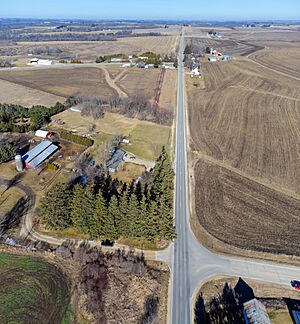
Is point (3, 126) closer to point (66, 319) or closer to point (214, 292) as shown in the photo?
point (66, 319)

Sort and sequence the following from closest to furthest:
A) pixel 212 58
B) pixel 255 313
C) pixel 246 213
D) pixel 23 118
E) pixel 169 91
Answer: pixel 255 313 < pixel 246 213 < pixel 23 118 < pixel 169 91 < pixel 212 58

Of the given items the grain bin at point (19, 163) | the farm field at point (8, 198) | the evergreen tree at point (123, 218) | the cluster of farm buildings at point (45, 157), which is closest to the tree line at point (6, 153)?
the cluster of farm buildings at point (45, 157)

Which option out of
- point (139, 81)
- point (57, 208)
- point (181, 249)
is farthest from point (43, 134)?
point (139, 81)

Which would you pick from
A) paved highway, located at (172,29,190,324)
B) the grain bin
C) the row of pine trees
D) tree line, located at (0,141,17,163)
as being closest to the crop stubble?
paved highway, located at (172,29,190,324)

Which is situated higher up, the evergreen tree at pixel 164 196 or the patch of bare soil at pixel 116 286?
the evergreen tree at pixel 164 196

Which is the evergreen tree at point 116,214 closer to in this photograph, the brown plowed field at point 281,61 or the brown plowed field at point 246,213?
the brown plowed field at point 246,213

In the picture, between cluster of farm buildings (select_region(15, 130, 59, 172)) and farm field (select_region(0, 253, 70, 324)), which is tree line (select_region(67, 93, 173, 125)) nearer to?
cluster of farm buildings (select_region(15, 130, 59, 172))

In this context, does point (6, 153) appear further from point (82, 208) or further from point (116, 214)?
point (116, 214)
